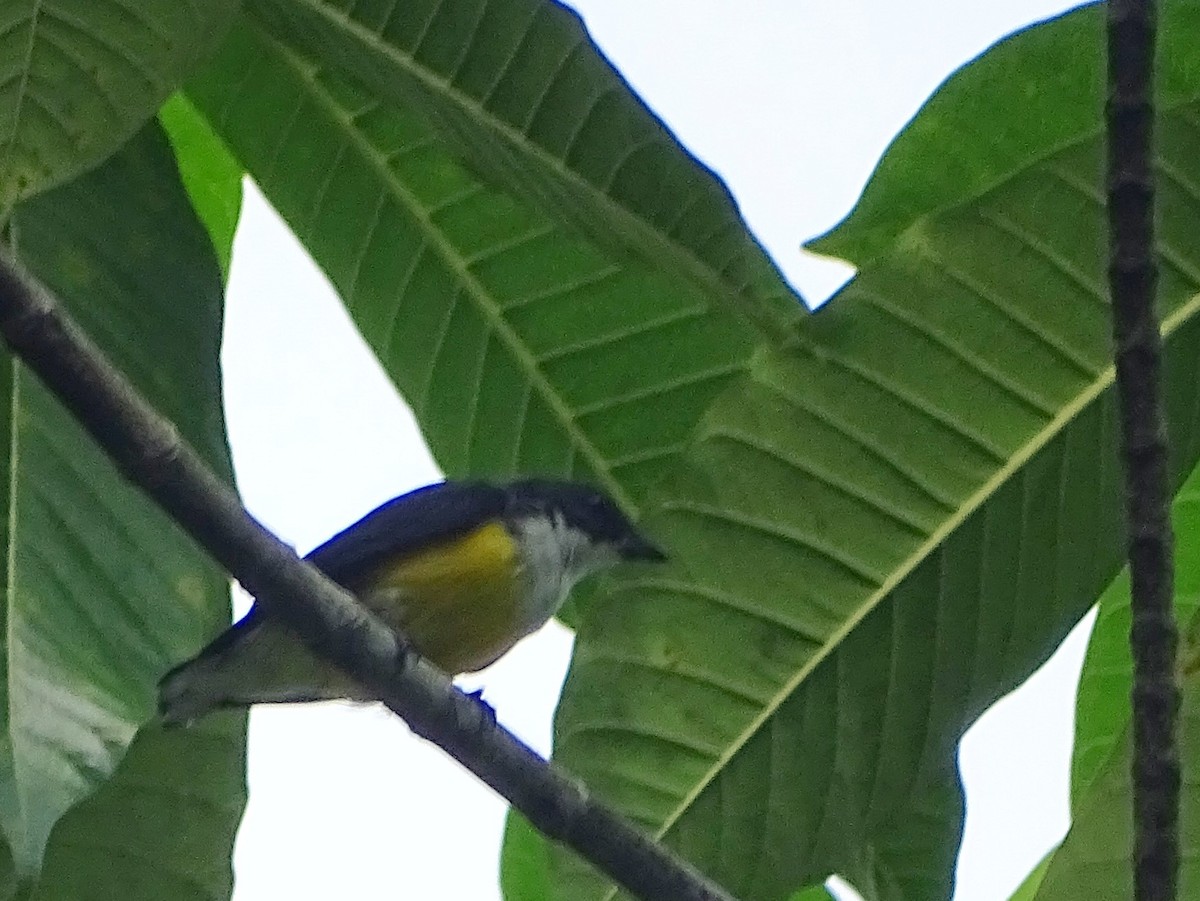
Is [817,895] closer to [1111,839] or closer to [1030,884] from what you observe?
[1030,884]

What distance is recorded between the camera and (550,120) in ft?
5.90

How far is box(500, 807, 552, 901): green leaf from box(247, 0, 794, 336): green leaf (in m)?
0.84

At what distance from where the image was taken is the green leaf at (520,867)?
2336 mm

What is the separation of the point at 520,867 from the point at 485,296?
2.41ft

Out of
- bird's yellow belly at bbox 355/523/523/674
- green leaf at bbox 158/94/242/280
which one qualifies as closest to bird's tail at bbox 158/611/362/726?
bird's yellow belly at bbox 355/523/523/674

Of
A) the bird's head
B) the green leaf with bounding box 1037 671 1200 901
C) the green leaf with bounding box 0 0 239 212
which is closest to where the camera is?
the green leaf with bounding box 0 0 239 212

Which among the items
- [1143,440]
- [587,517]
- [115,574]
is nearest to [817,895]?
[587,517]

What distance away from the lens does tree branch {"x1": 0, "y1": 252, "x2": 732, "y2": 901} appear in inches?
48.0

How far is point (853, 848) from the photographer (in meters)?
1.96

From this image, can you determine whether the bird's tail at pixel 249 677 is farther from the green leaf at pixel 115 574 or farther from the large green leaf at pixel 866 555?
the large green leaf at pixel 866 555

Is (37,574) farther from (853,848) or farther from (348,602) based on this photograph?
(853,848)

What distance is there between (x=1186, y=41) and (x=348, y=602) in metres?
1.04

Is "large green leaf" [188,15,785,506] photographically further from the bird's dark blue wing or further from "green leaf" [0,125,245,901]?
the bird's dark blue wing

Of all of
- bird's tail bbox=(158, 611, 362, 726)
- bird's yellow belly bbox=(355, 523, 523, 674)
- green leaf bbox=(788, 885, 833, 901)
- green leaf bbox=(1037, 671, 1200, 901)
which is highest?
bird's yellow belly bbox=(355, 523, 523, 674)
